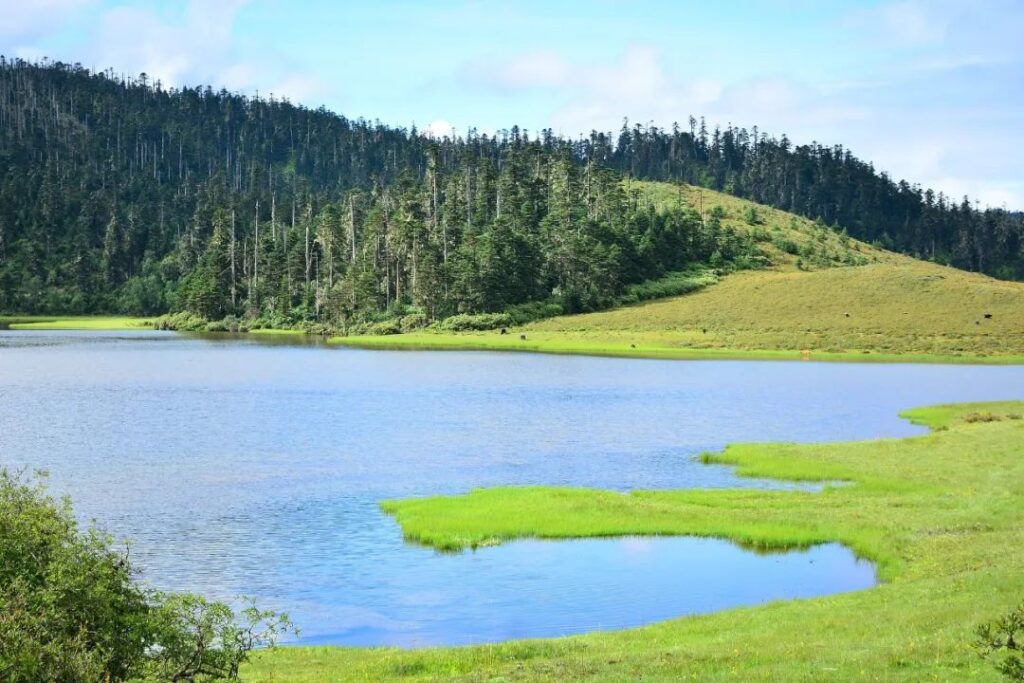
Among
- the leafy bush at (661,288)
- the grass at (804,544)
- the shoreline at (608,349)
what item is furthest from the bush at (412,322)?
the grass at (804,544)

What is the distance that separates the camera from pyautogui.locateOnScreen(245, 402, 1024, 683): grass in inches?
817

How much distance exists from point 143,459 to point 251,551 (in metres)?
20.8

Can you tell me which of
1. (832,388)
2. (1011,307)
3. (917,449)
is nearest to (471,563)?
(917,449)

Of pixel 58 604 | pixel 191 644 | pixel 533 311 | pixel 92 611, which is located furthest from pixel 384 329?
pixel 58 604

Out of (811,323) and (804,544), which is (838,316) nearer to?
(811,323)

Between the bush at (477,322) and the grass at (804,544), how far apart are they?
11197cm

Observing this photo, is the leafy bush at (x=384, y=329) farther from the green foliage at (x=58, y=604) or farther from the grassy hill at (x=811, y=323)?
the green foliage at (x=58, y=604)

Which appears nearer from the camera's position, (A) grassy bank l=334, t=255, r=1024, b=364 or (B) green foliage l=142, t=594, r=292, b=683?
(B) green foliage l=142, t=594, r=292, b=683

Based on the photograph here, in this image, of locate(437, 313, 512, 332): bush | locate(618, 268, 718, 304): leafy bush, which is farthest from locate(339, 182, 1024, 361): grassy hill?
locate(618, 268, 718, 304): leafy bush

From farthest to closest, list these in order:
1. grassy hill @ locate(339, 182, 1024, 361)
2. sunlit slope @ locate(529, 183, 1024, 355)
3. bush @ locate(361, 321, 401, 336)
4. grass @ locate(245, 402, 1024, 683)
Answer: bush @ locate(361, 321, 401, 336) → sunlit slope @ locate(529, 183, 1024, 355) → grassy hill @ locate(339, 182, 1024, 361) → grass @ locate(245, 402, 1024, 683)

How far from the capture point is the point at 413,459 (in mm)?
56094

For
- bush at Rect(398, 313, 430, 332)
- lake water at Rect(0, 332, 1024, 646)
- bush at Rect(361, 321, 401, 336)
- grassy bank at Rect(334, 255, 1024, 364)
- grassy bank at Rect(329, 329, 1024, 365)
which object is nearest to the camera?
lake water at Rect(0, 332, 1024, 646)

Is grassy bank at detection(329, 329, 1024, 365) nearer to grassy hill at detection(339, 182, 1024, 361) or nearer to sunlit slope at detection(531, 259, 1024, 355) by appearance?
grassy hill at detection(339, 182, 1024, 361)

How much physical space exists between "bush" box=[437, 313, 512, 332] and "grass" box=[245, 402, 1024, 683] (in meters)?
112
